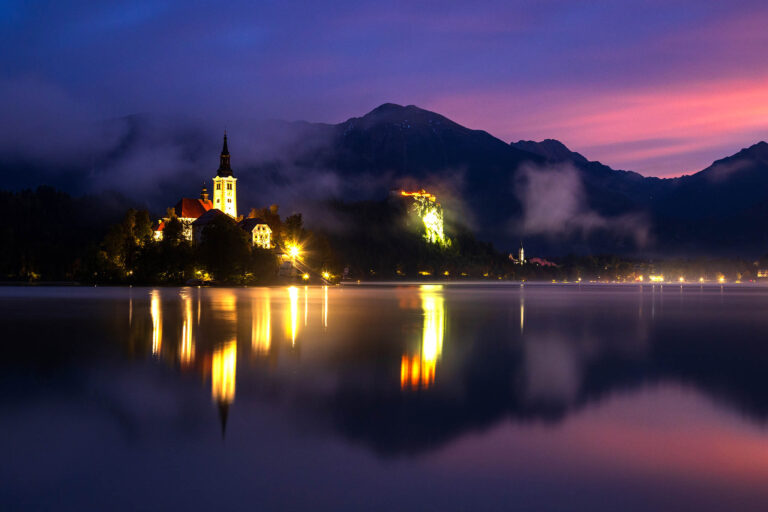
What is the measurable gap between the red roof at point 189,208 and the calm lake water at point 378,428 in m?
156

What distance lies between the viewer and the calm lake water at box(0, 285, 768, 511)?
801cm

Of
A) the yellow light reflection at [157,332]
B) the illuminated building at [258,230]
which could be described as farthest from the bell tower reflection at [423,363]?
the illuminated building at [258,230]

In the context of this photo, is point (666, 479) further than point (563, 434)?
No

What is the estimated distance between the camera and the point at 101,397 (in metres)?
14.0

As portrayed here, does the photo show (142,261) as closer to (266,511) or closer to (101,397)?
(101,397)

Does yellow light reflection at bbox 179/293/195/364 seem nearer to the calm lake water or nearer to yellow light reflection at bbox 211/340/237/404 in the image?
the calm lake water

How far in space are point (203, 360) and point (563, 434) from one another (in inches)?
481

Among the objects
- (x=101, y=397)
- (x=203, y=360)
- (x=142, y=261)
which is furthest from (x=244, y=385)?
(x=142, y=261)

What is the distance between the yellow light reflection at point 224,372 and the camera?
14.1m

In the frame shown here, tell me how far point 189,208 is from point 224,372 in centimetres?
16717

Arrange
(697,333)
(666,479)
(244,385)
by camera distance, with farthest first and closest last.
→ 1. (697,333)
2. (244,385)
3. (666,479)

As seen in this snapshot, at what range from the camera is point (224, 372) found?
57.0 feet

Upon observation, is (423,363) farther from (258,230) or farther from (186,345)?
(258,230)

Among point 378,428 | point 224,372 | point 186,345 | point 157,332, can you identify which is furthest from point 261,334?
point 378,428
